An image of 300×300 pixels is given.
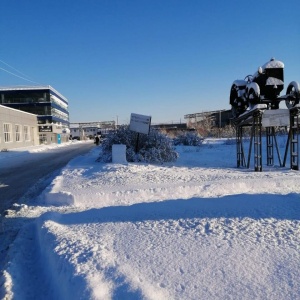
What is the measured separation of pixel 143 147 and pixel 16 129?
32.2 m

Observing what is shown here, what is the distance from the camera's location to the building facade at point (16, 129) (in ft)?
115

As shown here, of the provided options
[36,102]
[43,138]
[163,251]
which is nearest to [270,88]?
[163,251]

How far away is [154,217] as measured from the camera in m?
4.82

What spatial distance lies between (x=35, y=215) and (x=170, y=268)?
161 inches

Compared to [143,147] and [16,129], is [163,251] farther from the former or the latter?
[16,129]

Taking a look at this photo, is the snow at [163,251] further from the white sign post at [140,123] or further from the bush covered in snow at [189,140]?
the bush covered in snow at [189,140]

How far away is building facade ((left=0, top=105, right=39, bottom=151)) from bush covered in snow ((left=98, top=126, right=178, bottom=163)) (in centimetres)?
2363

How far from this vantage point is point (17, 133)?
41.2 metres

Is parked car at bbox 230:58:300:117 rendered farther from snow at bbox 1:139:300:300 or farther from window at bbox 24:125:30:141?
window at bbox 24:125:30:141

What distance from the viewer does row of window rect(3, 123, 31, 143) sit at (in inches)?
1427

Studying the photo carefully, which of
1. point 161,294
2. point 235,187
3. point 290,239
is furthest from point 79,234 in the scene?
point 235,187

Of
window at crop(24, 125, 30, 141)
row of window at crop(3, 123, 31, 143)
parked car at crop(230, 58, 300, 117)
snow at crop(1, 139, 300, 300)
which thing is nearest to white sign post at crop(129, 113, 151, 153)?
parked car at crop(230, 58, 300, 117)

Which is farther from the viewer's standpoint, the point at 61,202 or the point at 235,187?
the point at 235,187

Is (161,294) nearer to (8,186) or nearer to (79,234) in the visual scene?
(79,234)
